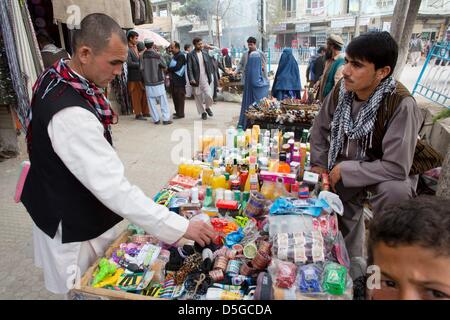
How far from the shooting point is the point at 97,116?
1.38 metres

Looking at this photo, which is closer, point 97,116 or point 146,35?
point 97,116

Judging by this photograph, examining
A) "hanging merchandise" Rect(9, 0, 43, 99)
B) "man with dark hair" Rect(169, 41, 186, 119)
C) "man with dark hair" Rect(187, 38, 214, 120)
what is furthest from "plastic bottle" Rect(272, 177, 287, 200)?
"man with dark hair" Rect(169, 41, 186, 119)

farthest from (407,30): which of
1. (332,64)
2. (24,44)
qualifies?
(24,44)

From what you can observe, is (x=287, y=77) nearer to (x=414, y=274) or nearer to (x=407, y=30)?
(x=407, y=30)

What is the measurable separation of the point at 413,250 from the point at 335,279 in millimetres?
350

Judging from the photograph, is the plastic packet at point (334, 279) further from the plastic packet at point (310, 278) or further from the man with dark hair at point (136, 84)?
the man with dark hair at point (136, 84)

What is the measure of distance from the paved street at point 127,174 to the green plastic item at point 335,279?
2046mm

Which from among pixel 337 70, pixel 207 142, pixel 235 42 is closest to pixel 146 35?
pixel 337 70

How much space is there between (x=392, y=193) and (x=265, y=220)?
0.90 metres

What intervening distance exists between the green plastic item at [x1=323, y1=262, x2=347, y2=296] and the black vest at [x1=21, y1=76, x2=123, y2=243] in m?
1.08

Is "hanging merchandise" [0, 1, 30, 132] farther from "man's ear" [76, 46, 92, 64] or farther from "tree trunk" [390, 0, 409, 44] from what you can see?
"tree trunk" [390, 0, 409, 44]

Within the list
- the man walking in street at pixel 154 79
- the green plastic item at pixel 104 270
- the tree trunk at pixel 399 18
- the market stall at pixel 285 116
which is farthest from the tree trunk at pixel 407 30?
the green plastic item at pixel 104 270

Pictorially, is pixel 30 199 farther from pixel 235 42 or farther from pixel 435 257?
pixel 235 42

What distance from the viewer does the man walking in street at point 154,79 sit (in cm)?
699
